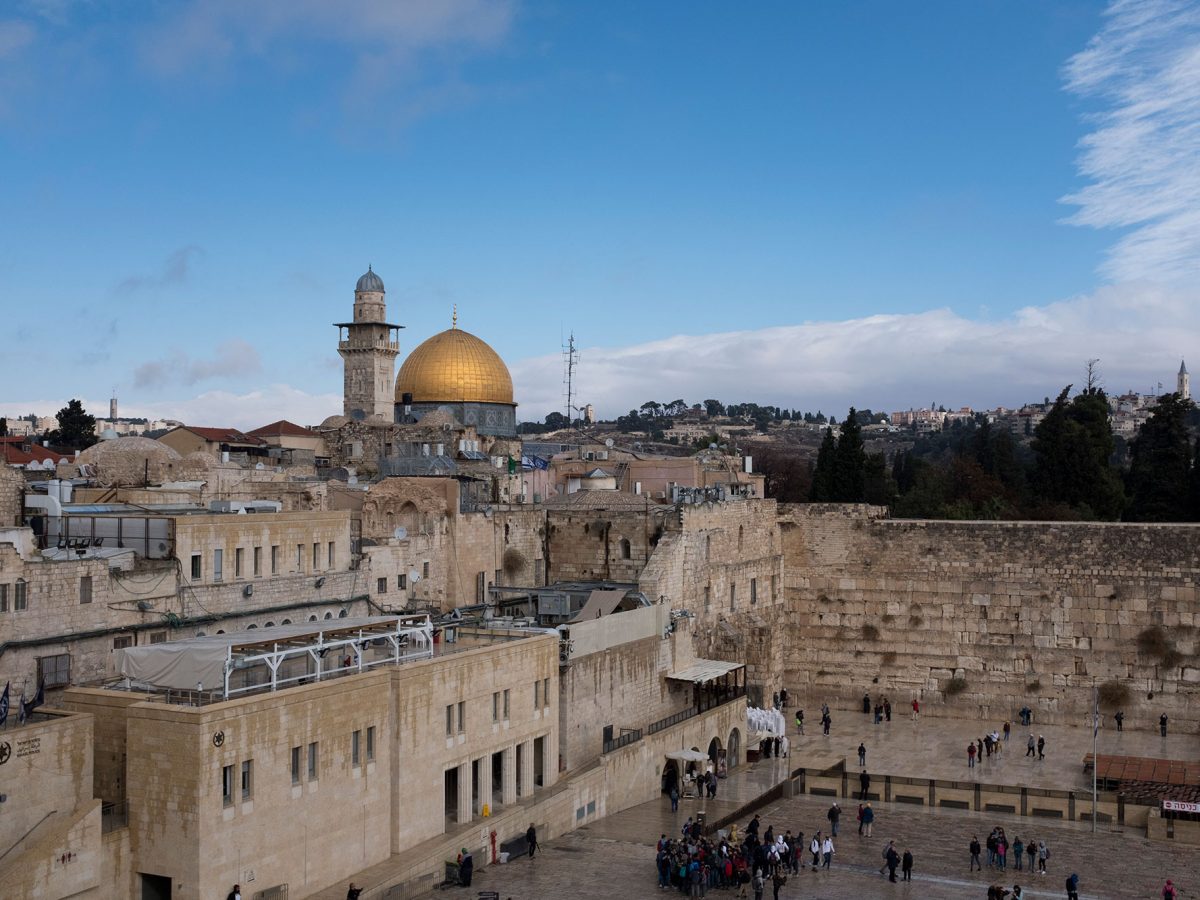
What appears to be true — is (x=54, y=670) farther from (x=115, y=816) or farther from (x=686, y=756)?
(x=686, y=756)

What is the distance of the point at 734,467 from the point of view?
174ft

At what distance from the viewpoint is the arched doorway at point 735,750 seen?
3095 centimetres

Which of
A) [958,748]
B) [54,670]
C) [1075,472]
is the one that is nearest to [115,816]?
[54,670]

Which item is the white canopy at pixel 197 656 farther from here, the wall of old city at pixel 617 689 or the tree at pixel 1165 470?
the tree at pixel 1165 470

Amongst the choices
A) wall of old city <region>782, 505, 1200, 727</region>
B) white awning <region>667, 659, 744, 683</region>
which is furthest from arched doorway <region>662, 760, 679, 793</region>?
wall of old city <region>782, 505, 1200, 727</region>

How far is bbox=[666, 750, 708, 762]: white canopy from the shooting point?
91.1ft

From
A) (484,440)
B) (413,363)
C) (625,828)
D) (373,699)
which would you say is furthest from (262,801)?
(413,363)

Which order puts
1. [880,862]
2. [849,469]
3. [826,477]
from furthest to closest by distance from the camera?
[826,477] → [849,469] → [880,862]

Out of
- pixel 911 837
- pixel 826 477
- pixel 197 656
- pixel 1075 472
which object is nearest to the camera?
pixel 197 656

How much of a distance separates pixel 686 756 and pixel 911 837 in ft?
16.6

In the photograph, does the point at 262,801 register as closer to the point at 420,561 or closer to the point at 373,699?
the point at 373,699

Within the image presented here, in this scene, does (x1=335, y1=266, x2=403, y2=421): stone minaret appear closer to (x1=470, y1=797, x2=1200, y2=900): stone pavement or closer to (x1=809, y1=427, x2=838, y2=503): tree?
(x1=809, y1=427, x2=838, y2=503): tree

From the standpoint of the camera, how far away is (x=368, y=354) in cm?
6219

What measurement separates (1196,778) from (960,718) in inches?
349
